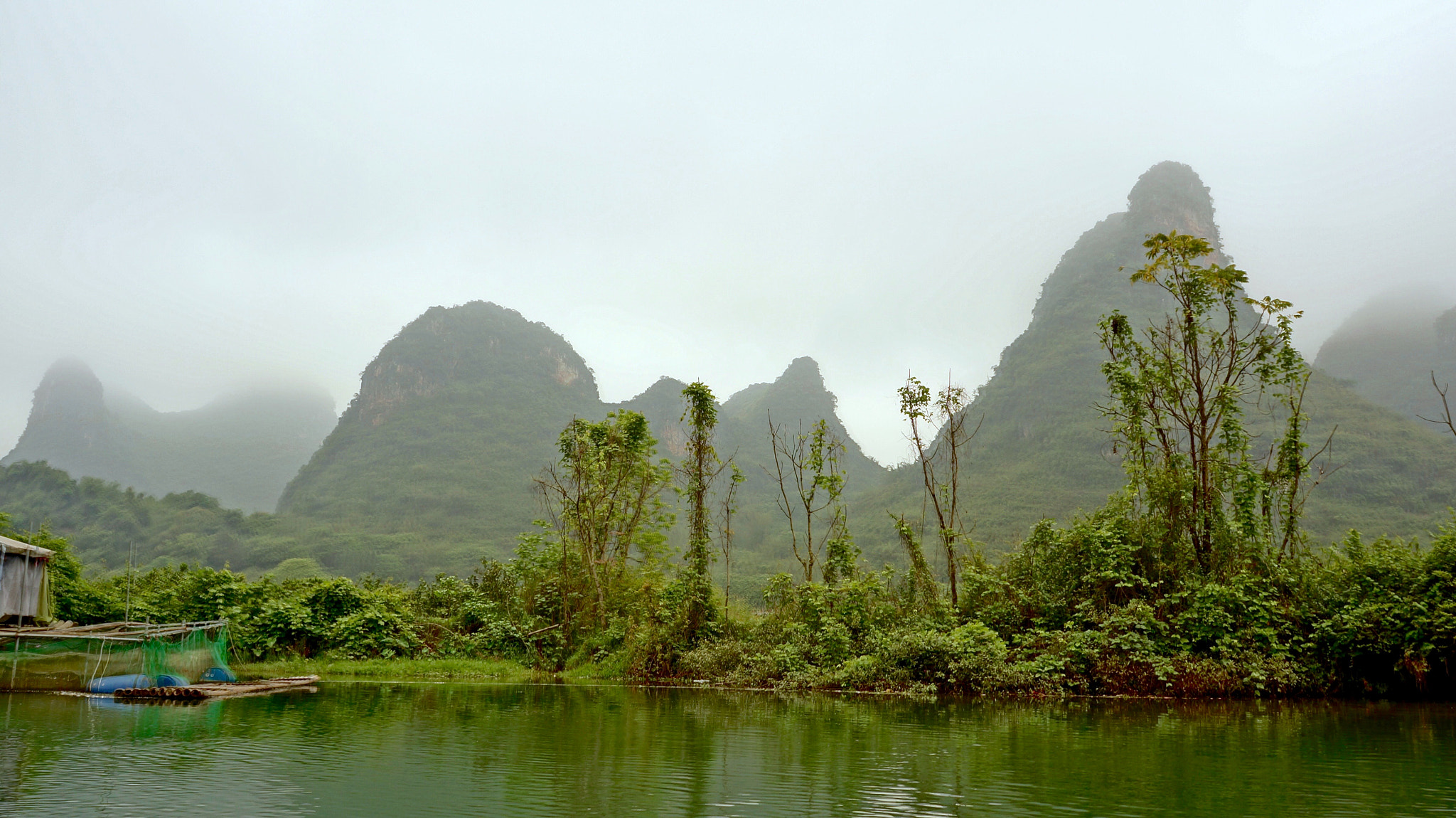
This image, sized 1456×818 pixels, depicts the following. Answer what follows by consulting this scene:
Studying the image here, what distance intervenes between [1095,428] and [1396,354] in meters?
53.2

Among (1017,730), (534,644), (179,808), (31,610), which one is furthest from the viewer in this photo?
(534,644)

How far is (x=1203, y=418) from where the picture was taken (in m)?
15.7

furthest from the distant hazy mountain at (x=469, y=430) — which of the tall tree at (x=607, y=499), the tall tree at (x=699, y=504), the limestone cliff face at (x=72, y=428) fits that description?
the tall tree at (x=699, y=504)

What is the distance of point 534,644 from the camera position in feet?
69.3

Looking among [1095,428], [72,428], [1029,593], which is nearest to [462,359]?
[72,428]

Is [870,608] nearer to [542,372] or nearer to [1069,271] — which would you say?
[1069,271]

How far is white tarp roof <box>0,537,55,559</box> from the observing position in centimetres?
1528

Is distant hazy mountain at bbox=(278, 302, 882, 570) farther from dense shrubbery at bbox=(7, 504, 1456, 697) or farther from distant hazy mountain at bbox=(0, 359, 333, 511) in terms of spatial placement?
dense shrubbery at bbox=(7, 504, 1456, 697)

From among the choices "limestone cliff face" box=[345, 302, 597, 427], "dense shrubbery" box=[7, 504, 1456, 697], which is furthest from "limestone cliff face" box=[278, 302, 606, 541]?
"dense shrubbery" box=[7, 504, 1456, 697]

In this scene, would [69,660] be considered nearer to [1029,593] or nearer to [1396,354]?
[1029,593]

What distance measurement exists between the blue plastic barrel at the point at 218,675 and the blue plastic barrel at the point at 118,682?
4.39 feet

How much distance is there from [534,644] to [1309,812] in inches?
727

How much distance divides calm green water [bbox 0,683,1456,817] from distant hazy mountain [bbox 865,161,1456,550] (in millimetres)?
24799

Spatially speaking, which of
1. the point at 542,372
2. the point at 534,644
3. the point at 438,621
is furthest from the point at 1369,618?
the point at 542,372
